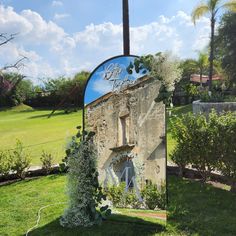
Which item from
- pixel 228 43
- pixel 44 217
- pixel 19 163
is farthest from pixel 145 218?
pixel 228 43

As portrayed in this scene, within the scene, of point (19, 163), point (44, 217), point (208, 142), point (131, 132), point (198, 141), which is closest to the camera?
point (131, 132)

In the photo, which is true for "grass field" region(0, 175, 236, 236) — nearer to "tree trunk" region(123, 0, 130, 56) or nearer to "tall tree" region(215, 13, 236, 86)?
"tree trunk" region(123, 0, 130, 56)

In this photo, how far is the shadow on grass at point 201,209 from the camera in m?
4.27

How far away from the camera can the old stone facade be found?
165 inches

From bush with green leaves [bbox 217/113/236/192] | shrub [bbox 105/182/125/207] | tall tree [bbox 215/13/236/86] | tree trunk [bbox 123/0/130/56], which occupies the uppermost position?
tall tree [bbox 215/13/236/86]

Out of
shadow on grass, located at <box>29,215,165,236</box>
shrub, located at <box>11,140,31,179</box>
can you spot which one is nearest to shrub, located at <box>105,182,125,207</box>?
shadow on grass, located at <box>29,215,165,236</box>

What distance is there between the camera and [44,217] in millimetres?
4816

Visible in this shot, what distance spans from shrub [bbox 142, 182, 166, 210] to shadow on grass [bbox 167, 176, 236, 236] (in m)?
0.38

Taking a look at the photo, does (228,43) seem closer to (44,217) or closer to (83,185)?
(44,217)

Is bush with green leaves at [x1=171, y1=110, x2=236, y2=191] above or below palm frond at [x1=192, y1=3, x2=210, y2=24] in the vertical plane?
below

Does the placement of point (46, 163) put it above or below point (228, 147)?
below

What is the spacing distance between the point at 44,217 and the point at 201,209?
2160 millimetres

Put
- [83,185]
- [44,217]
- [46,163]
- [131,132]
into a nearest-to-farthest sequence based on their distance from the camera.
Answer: [83,185], [131,132], [44,217], [46,163]

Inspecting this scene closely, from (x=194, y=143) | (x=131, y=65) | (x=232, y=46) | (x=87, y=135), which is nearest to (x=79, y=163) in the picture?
(x=87, y=135)
